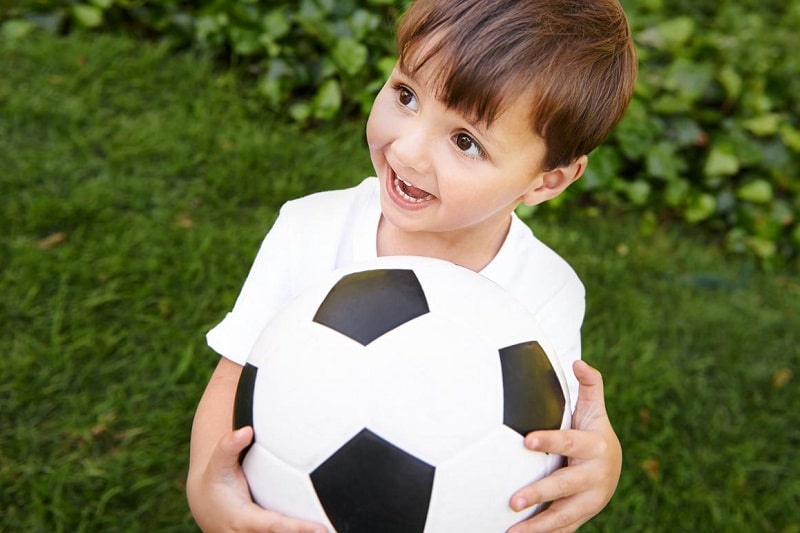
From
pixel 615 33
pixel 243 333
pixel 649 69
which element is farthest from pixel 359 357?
pixel 649 69

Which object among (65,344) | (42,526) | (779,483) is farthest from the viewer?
(779,483)

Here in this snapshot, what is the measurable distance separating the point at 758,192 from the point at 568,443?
9.96ft

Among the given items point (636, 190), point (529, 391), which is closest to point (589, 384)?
point (529, 391)

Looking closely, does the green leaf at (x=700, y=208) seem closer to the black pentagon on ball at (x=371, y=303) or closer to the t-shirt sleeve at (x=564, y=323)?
the t-shirt sleeve at (x=564, y=323)

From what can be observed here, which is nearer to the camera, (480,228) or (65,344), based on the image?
(480,228)

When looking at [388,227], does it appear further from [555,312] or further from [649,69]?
[649,69]

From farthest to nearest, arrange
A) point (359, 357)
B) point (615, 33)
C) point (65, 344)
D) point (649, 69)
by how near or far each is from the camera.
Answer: point (649, 69) → point (65, 344) → point (615, 33) → point (359, 357)

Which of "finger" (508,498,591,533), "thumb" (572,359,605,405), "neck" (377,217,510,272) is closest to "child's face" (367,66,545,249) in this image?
"neck" (377,217,510,272)

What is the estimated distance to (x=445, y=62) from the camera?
5.35 feet

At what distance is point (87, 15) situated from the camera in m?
4.20

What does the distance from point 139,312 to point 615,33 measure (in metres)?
1.98

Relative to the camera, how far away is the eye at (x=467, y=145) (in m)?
1.67

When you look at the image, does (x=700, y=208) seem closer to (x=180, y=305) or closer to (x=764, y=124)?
(x=764, y=124)

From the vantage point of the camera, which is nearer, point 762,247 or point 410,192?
point 410,192
